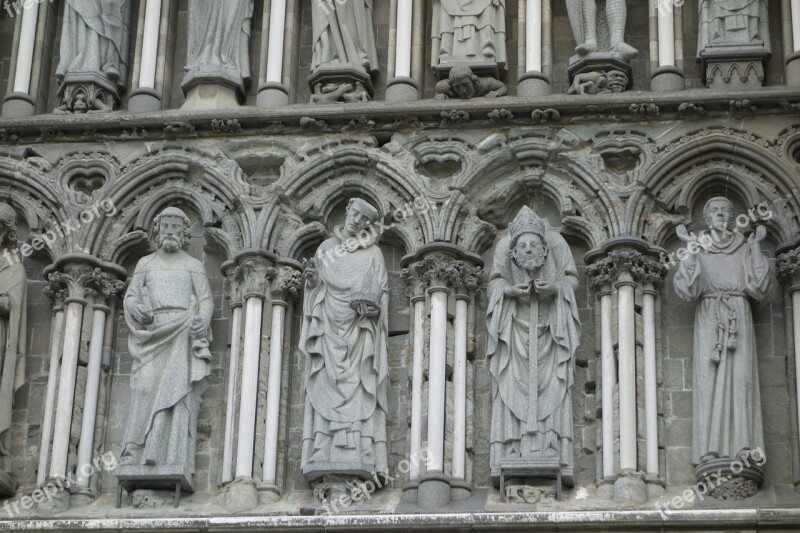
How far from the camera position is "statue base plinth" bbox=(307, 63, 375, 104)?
22078 mm

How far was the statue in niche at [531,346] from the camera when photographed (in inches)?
798

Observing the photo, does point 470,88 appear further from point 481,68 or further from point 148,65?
point 148,65

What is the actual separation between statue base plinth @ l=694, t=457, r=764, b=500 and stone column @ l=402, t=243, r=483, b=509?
2.05 m

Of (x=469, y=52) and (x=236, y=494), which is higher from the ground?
(x=469, y=52)

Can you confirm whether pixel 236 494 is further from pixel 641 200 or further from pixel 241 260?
pixel 641 200

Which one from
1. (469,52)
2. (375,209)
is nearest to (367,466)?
(375,209)

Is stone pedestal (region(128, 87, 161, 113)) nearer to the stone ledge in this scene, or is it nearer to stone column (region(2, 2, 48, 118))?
stone column (region(2, 2, 48, 118))

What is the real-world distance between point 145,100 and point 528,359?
462 cm

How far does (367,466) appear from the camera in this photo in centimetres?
2041

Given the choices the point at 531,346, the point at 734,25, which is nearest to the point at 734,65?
the point at 734,25

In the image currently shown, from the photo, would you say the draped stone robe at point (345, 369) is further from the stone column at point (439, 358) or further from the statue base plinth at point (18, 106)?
the statue base plinth at point (18, 106)

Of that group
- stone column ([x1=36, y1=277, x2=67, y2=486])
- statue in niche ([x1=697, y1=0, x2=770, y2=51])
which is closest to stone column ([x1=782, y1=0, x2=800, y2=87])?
statue in niche ([x1=697, y1=0, x2=770, y2=51])

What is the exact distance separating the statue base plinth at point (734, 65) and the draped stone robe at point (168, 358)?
4963 millimetres

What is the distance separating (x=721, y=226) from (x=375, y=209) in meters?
3.14
